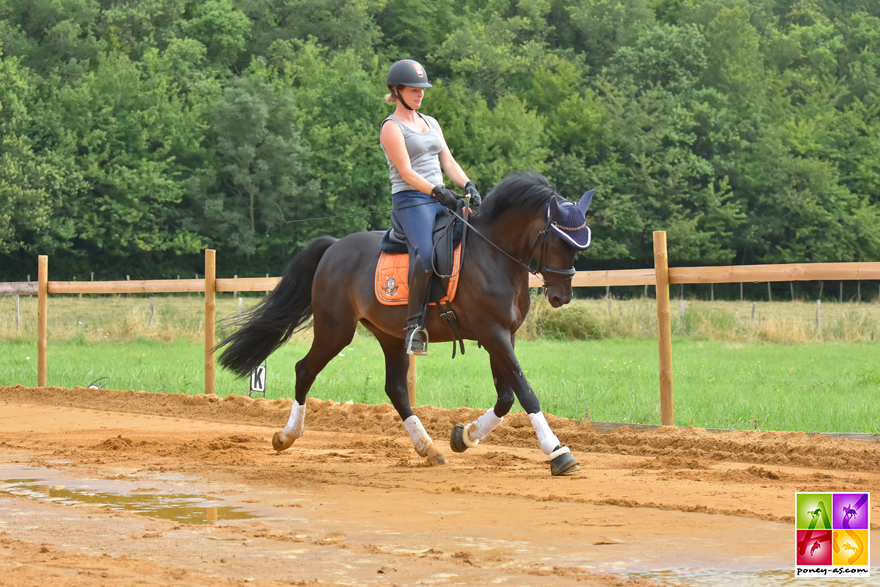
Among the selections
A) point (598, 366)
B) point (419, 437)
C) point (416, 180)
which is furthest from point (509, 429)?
point (598, 366)

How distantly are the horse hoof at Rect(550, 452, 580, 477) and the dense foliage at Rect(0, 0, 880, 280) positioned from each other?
41905 mm

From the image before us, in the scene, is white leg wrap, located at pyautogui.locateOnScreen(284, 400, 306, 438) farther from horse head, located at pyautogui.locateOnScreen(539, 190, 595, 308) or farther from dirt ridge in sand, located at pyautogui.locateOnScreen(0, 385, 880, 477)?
horse head, located at pyautogui.locateOnScreen(539, 190, 595, 308)

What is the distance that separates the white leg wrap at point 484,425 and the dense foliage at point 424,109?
41285 mm

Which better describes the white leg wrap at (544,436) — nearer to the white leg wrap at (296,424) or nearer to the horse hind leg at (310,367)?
the horse hind leg at (310,367)

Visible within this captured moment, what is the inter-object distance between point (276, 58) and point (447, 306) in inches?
2152

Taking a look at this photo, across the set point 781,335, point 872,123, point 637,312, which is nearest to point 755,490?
point 781,335

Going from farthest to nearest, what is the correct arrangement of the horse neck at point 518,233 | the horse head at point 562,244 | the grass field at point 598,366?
1. the grass field at point 598,366
2. the horse neck at point 518,233
3. the horse head at point 562,244

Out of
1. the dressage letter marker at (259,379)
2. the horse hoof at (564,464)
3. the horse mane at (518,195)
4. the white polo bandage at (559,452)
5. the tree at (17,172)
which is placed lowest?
the horse hoof at (564,464)

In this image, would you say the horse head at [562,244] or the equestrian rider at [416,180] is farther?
the equestrian rider at [416,180]

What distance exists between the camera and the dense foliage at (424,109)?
47.7 m

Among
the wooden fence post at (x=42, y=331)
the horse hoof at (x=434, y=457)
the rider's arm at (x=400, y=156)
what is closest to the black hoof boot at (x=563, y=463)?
the horse hoof at (x=434, y=457)

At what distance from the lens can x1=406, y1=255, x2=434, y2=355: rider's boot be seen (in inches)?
254

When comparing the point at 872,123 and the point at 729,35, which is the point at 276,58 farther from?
the point at 872,123

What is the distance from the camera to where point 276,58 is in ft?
190
